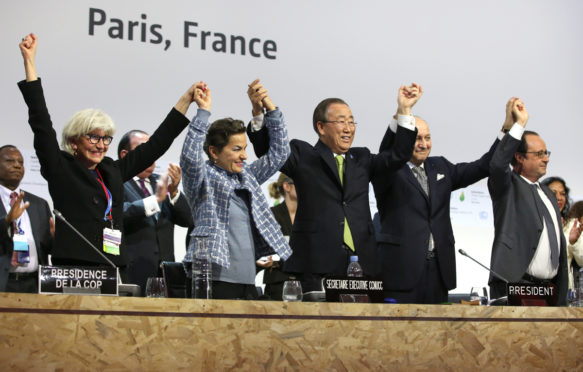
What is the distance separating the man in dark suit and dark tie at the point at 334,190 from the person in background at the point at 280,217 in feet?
3.10

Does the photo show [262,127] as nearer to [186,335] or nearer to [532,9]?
[186,335]

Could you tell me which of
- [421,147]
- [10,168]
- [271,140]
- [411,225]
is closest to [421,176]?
[421,147]

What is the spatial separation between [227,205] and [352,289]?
2.20ft

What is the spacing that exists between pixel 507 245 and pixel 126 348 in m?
2.11

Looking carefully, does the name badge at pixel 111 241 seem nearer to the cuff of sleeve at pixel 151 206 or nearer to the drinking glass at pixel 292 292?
the drinking glass at pixel 292 292

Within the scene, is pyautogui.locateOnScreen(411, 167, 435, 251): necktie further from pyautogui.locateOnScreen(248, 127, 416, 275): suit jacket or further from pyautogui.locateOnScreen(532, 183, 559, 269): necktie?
pyautogui.locateOnScreen(532, 183, 559, 269): necktie

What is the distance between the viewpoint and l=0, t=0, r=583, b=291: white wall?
427 cm

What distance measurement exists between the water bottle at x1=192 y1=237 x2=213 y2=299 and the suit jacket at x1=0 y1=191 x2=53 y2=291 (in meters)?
1.41

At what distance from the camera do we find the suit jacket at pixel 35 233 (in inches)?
143

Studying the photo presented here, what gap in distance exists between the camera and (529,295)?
281 centimetres

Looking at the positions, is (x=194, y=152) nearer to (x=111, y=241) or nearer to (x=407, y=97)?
(x=111, y=241)

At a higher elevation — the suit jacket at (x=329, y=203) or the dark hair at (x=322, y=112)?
the dark hair at (x=322, y=112)

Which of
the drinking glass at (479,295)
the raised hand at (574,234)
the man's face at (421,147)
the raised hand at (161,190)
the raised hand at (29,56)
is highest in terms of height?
the raised hand at (29,56)

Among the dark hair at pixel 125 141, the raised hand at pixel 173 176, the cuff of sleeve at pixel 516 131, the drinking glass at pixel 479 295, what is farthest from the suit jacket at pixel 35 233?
the cuff of sleeve at pixel 516 131
